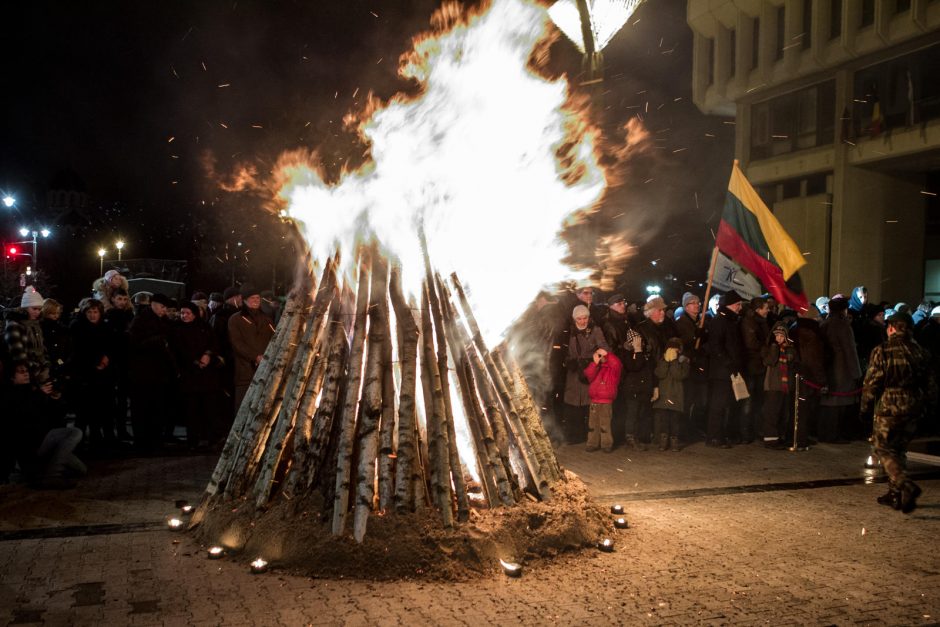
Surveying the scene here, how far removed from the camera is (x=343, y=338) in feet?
21.2

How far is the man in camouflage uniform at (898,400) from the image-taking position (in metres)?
7.81

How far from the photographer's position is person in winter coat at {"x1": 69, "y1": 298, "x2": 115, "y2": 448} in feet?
33.6

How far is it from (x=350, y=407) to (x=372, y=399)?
18 centimetres

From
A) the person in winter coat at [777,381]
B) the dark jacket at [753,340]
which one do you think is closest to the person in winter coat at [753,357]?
the dark jacket at [753,340]

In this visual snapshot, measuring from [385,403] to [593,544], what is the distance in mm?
1954

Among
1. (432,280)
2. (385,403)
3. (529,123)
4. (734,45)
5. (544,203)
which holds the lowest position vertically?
(385,403)

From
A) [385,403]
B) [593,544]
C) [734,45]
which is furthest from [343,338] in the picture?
[734,45]

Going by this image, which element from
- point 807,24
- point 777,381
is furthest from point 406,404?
point 807,24

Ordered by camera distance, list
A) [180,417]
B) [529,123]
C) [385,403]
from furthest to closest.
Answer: [180,417] < [529,123] < [385,403]

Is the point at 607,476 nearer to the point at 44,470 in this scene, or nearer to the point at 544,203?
the point at 544,203

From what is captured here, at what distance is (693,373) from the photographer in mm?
11562

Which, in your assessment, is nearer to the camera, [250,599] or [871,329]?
[250,599]

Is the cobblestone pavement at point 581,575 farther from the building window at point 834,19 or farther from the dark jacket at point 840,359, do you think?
the building window at point 834,19

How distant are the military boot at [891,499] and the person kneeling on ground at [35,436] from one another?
815 centimetres
